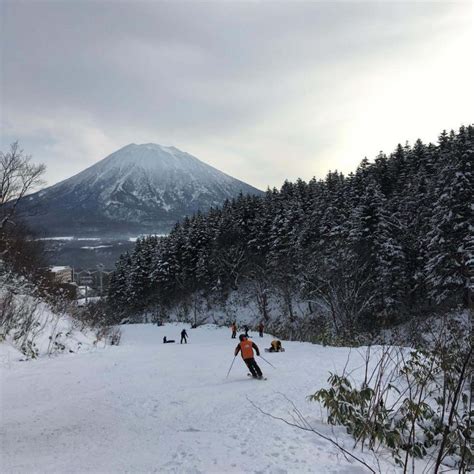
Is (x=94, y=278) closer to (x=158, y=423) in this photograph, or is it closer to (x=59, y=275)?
(x=59, y=275)

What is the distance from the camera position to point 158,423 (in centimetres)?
558

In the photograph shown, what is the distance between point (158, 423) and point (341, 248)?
25494 millimetres

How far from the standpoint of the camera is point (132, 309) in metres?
56.5

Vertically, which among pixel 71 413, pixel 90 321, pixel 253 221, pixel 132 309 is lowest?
pixel 132 309

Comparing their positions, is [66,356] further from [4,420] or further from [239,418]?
[239,418]

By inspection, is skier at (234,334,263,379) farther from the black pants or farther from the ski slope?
the ski slope

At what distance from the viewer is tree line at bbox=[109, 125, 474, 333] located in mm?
23312

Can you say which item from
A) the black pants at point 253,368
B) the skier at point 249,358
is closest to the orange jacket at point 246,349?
the skier at point 249,358

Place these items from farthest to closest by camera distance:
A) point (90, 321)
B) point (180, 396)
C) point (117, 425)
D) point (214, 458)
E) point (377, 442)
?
point (90, 321), point (180, 396), point (117, 425), point (377, 442), point (214, 458)

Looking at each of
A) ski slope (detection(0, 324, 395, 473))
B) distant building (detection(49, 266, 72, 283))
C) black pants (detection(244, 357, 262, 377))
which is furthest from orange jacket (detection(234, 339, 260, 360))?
distant building (detection(49, 266, 72, 283))

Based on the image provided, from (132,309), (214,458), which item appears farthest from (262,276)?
(214,458)

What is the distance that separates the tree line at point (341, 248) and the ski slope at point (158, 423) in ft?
23.2

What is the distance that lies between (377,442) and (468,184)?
22.4 meters

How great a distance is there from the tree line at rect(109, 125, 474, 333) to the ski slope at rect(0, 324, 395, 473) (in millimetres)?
7078
